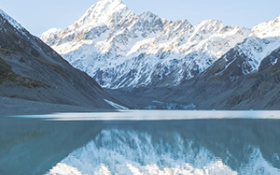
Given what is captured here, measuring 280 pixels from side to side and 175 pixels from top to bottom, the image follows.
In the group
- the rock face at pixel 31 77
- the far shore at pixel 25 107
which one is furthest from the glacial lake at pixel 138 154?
the rock face at pixel 31 77

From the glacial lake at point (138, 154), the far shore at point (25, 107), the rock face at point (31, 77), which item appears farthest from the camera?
the rock face at point (31, 77)

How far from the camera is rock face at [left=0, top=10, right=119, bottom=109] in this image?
4397 inches

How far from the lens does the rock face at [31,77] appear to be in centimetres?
11169

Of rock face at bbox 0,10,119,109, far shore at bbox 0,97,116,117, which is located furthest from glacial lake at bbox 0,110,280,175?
rock face at bbox 0,10,119,109

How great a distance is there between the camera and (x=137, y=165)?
84.7 ft

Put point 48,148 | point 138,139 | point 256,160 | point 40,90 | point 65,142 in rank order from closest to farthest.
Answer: point 256,160 < point 48,148 < point 65,142 < point 138,139 < point 40,90

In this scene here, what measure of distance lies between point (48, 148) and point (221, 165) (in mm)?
13688

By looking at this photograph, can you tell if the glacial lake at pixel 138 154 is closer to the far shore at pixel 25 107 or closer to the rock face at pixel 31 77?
the far shore at pixel 25 107

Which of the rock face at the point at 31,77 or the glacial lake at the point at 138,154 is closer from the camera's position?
the glacial lake at the point at 138,154

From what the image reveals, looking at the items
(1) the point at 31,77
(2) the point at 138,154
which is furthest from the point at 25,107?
(2) the point at 138,154

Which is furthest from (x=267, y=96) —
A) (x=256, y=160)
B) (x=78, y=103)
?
(x=256, y=160)

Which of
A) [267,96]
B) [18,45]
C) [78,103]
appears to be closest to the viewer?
[78,103]

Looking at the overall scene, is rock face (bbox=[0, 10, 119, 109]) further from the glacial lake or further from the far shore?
the glacial lake

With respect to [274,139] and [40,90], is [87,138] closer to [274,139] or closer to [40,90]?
[274,139]
